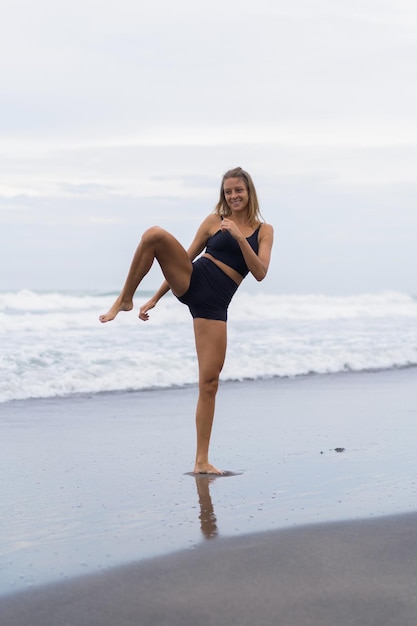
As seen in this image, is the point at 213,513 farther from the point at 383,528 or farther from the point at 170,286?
the point at 170,286

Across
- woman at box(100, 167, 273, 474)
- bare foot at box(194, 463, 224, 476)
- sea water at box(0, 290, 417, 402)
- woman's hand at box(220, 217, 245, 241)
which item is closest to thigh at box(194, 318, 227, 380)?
woman at box(100, 167, 273, 474)

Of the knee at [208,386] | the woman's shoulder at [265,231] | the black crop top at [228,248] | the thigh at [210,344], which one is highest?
the woman's shoulder at [265,231]

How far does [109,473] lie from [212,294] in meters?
1.33

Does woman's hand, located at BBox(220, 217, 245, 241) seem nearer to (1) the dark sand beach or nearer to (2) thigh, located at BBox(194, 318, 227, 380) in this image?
(2) thigh, located at BBox(194, 318, 227, 380)

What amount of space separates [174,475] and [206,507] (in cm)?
93

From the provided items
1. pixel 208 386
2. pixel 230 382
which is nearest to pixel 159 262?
pixel 208 386

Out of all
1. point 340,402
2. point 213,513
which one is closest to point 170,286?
point 213,513

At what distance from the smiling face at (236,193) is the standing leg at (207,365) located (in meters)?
0.77

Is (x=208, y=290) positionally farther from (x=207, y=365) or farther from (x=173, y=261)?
(x=207, y=365)

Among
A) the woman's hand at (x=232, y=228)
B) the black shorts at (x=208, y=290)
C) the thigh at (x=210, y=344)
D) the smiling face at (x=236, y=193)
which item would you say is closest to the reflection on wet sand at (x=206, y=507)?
the thigh at (x=210, y=344)

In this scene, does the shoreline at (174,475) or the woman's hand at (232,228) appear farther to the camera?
the woman's hand at (232,228)

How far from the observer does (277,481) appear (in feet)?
17.2

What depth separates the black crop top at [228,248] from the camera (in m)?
5.58

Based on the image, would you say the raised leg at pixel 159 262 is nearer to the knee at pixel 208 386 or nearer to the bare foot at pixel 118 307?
the bare foot at pixel 118 307
